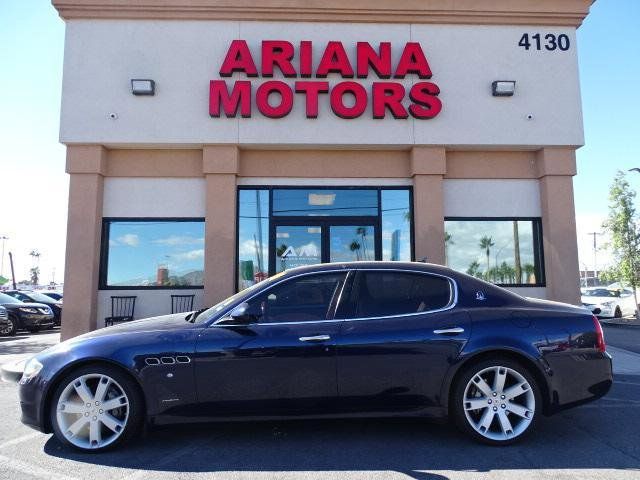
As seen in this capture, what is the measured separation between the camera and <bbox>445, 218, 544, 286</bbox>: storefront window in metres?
10.6

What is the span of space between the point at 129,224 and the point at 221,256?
7.48 ft

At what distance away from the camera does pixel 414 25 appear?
10.6 metres

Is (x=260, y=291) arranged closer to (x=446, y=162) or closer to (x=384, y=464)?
(x=384, y=464)

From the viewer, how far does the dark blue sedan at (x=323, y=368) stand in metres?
3.90

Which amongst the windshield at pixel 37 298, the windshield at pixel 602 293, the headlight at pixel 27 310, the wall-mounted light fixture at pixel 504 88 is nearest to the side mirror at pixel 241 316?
the wall-mounted light fixture at pixel 504 88

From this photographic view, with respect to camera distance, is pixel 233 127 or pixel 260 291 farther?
pixel 233 127

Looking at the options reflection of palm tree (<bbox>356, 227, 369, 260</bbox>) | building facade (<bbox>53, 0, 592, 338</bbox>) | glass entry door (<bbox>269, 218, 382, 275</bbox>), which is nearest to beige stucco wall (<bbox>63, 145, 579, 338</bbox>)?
building facade (<bbox>53, 0, 592, 338</bbox>)

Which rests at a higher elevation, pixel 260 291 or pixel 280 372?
pixel 260 291

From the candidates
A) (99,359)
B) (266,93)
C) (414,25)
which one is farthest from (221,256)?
(414,25)

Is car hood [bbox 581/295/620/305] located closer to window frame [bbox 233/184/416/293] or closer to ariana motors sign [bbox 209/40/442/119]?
window frame [bbox 233/184/416/293]

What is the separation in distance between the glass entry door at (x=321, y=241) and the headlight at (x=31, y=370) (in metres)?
6.37

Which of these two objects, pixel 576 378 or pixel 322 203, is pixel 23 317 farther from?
pixel 576 378

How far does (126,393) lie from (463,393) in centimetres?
283

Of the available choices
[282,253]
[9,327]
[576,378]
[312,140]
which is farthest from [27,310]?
[576,378]
